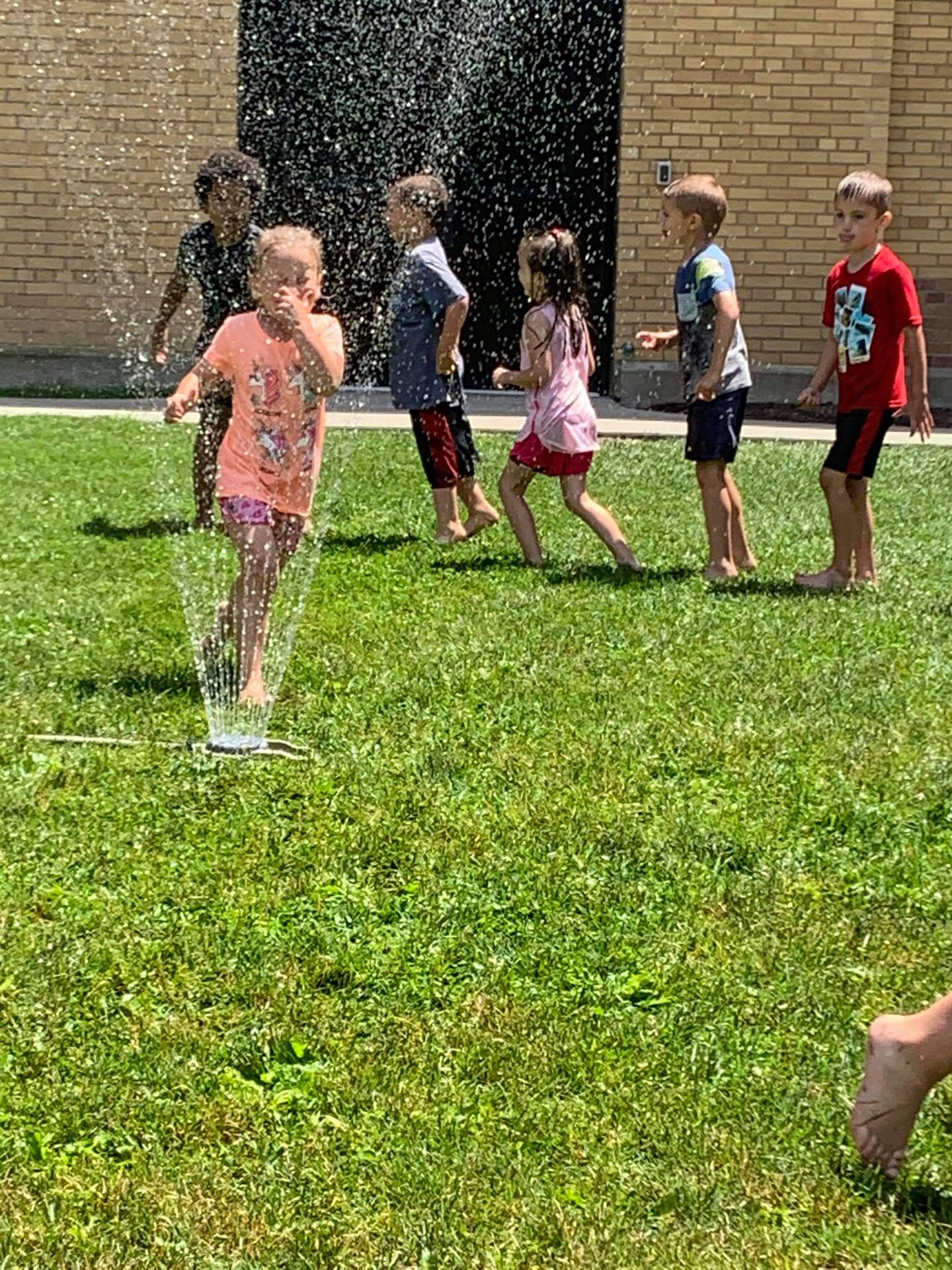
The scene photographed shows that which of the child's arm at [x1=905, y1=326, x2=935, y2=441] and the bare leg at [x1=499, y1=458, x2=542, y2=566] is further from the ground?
the child's arm at [x1=905, y1=326, x2=935, y2=441]

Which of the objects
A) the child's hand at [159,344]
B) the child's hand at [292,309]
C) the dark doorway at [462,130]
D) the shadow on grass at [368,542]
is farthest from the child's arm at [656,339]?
the dark doorway at [462,130]

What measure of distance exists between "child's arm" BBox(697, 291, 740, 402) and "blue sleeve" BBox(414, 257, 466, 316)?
1.22 metres

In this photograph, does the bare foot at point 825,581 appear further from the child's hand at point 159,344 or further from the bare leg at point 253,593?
the child's hand at point 159,344

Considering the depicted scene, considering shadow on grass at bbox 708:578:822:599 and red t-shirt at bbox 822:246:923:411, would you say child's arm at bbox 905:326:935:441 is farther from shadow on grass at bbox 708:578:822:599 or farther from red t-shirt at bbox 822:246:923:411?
shadow on grass at bbox 708:578:822:599

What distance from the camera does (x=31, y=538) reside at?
7.98 metres

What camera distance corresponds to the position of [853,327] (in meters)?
7.17

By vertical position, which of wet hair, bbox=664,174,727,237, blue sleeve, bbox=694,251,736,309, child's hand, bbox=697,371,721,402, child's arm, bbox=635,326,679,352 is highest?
wet hair, bbox=664,174,727,237

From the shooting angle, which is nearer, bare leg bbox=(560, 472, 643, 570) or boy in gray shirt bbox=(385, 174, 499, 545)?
bare leg bbox=(560, 472, 643, 570)

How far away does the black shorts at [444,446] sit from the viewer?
26.7 feet

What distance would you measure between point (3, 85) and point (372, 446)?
5799 millimetres

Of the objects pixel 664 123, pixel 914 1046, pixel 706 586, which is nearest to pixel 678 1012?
pixel 914 1046

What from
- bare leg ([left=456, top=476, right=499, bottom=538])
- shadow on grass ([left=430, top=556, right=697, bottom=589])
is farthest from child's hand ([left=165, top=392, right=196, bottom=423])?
bare leg ([left=456, top=476, right=499, bottom=538])

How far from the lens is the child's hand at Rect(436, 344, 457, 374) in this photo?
789cm

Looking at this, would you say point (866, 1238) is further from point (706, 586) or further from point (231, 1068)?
point (706, 586)
